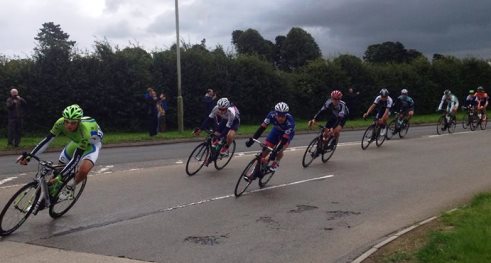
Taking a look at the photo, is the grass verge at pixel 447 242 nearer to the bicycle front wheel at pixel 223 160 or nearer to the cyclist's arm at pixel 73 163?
the cyclist's arm at pixel 73 163

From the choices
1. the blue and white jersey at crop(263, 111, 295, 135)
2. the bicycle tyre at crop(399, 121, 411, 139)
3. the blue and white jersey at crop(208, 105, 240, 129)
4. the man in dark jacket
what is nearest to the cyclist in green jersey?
the blue and white jersey at crop(263, 111, 295, 135)

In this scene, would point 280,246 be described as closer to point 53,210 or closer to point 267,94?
point 53,210

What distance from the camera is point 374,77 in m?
42.6

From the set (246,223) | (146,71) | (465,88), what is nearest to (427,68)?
(465,88)

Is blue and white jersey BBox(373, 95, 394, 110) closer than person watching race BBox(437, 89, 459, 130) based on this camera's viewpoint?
Yes

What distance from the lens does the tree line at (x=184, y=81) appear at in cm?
2741

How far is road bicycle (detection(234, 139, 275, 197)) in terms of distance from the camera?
36.1 ft

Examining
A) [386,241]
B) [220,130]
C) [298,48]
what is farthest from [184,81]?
[298,48]

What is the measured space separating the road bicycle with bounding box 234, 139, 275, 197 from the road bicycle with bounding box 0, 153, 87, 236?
3395 millimetres

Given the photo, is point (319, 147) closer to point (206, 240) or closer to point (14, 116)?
point (206, 240)

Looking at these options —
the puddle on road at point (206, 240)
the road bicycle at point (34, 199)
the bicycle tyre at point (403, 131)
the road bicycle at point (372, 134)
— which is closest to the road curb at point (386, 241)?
the puddle on road at point (206, 240)

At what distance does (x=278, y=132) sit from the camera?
40.1 ft

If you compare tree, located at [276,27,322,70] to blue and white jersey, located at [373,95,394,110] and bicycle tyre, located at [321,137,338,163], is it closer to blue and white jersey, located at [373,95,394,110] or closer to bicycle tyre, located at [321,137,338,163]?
blue and white jersey, located at [373,95,394,110]

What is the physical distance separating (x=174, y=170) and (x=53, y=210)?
211 inches
